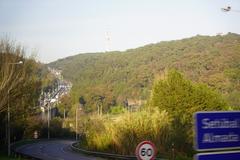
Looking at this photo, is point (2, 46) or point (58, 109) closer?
point (2, 46)

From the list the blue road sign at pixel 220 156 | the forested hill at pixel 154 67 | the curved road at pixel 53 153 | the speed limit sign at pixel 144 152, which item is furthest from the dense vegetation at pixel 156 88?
the blue road sign at pixel 220 156

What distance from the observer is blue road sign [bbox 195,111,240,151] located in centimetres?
652

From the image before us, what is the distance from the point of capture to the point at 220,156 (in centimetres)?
679

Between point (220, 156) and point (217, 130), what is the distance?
15.6 inches

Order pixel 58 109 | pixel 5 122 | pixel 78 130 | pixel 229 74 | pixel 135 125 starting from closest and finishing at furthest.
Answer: pixel 135 125, pixel 5 122, pixel 229 74, pixel 78 130, pixel 58 109

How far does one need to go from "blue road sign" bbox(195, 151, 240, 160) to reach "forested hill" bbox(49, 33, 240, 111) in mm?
67986

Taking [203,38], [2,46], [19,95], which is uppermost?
[203,38]

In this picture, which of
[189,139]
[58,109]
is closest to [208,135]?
[189,139]

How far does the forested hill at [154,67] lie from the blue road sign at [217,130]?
67.9 meters

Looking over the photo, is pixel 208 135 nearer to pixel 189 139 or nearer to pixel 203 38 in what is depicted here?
pixel 189 139

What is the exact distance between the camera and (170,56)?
104 meters

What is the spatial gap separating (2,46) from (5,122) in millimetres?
8712

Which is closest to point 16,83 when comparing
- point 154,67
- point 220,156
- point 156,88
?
point 156,88

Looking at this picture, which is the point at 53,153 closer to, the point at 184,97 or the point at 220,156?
the point at 184,97
